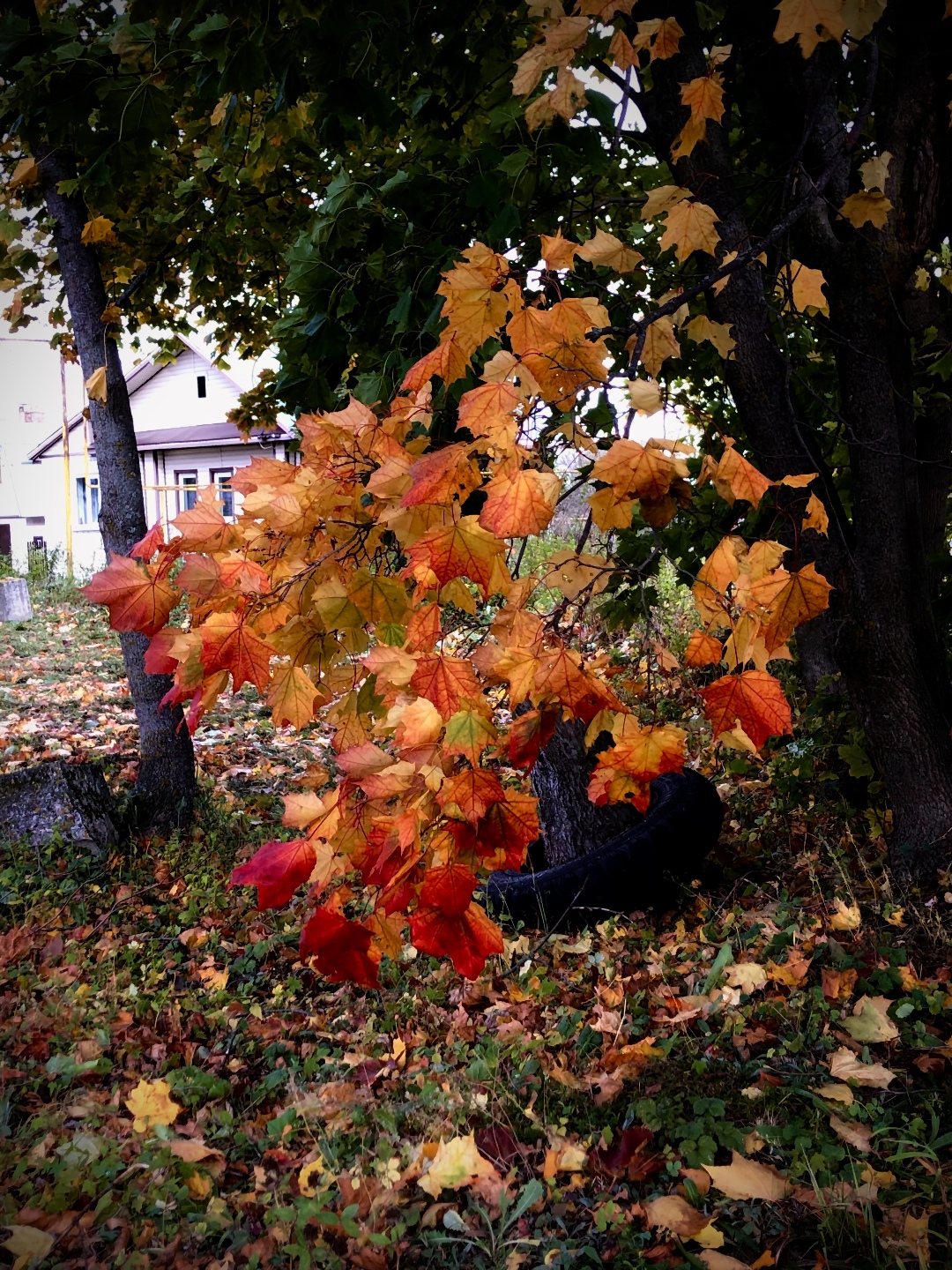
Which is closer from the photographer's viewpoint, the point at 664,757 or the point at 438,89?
the point at 664,757

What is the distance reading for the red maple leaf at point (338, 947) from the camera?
1649mm

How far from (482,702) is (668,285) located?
3541 millimetres

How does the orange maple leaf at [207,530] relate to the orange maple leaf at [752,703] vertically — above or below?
above

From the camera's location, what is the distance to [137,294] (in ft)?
19.9

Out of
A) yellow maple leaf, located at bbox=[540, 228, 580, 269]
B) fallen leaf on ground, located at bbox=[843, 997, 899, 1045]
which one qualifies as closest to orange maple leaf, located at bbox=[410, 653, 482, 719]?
yellow maple leaf, located at bbox=[540, 228, 580, 269]

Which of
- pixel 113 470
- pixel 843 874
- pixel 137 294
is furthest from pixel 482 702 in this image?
pixel 137 294

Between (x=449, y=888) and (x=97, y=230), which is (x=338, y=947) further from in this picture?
(x=97, y=230)

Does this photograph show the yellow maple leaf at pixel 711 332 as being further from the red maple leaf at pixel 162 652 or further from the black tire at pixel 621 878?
the black tire at pixel 621 878

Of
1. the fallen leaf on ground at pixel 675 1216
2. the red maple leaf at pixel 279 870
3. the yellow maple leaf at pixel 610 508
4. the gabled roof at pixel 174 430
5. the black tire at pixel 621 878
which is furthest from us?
the gabled roof at pixel 174 430

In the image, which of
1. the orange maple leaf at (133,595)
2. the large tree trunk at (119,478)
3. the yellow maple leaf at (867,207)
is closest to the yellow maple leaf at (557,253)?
the orange maple leaf at (133,595)

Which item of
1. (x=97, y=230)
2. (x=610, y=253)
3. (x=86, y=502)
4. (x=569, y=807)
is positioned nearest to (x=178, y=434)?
(x=86, y=502)

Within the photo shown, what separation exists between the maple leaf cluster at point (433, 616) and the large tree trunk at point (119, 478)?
3655mm

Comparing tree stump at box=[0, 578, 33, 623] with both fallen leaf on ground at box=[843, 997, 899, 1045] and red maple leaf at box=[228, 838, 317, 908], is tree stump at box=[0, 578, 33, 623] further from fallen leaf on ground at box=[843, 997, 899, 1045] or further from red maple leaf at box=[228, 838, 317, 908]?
fallen leaf on ground at box=[843, 997, 899, 1045]

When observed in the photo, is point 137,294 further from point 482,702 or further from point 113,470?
point 482,702
